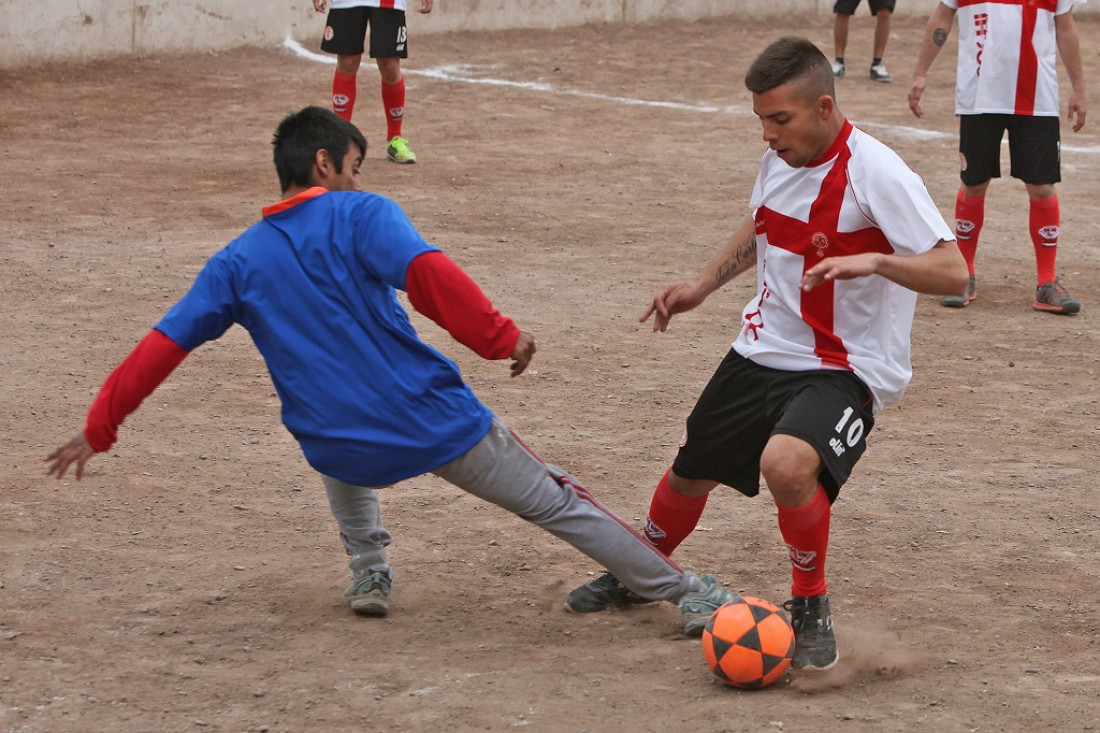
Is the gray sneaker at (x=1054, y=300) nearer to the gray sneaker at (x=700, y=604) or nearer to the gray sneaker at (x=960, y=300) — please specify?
the gray sneaker at (x=960, y=300)

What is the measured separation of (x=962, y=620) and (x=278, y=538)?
236cm

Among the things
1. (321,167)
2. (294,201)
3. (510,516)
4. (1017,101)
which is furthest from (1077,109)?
(294,201)

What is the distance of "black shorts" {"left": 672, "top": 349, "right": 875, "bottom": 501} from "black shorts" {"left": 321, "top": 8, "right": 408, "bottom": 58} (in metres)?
7.39

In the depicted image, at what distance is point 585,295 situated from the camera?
853 cm

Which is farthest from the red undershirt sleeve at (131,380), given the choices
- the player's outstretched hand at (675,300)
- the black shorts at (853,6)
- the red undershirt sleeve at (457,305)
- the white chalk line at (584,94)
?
the black shorts at (853,6)

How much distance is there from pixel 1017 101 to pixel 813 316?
14.9 ft

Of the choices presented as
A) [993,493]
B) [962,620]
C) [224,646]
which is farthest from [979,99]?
[224,646]

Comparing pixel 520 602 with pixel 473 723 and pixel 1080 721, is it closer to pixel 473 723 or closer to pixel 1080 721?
pixel 473 723

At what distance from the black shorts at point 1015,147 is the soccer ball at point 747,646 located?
493 cm

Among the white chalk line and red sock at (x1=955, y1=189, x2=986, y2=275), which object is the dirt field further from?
the white chalk line

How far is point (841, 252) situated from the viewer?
435 cm

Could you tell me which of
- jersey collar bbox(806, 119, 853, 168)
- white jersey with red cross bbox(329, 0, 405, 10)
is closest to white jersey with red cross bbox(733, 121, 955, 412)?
jersey collar bbox(806, 119, 853, 168)

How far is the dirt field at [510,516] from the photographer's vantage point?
4195mm

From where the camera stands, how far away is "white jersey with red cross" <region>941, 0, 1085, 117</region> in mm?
8312
